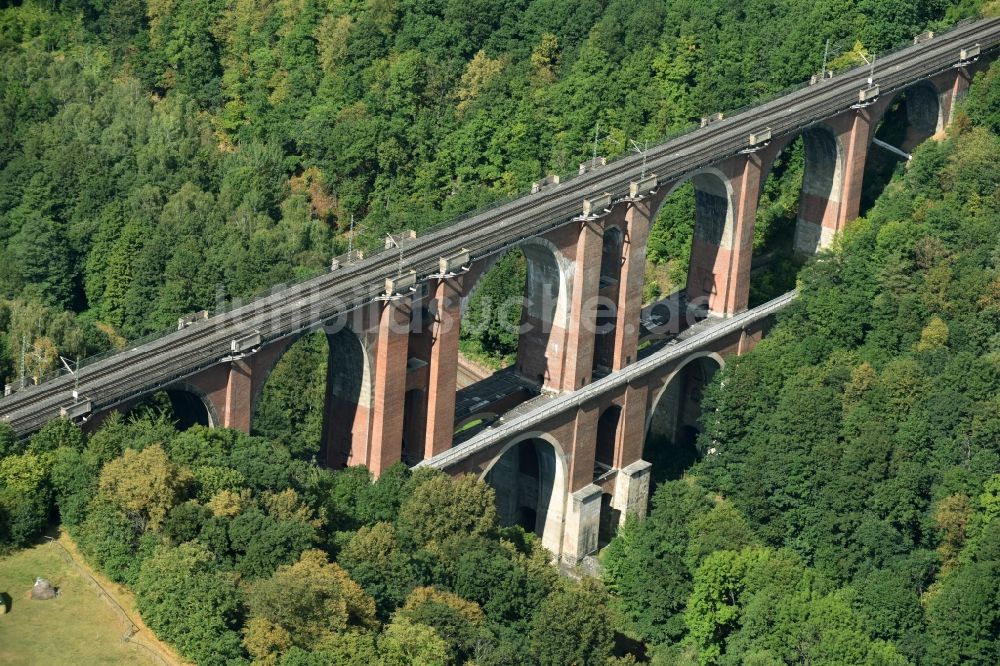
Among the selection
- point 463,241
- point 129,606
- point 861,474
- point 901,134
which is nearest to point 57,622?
point 129,606

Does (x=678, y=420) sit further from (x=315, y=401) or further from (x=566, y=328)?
(x=315, y=401)

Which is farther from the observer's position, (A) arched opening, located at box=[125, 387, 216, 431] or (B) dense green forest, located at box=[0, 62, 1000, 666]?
(A) arched opening, located at box=[125, 387, 216, 431]

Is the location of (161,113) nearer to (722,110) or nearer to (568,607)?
(722,110)

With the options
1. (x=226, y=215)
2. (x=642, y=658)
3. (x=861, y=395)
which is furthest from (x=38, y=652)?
(x=226, y=215)

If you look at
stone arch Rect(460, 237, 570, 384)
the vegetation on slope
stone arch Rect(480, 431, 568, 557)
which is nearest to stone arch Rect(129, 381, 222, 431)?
stone arch Rect(460, 237, 570, 384)

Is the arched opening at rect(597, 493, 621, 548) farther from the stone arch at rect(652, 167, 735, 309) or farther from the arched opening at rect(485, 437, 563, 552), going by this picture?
the stone arch at rect(652, 167, 735, 309)

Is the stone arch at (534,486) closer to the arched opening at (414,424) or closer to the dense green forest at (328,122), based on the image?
the arched opening at (414,424)
